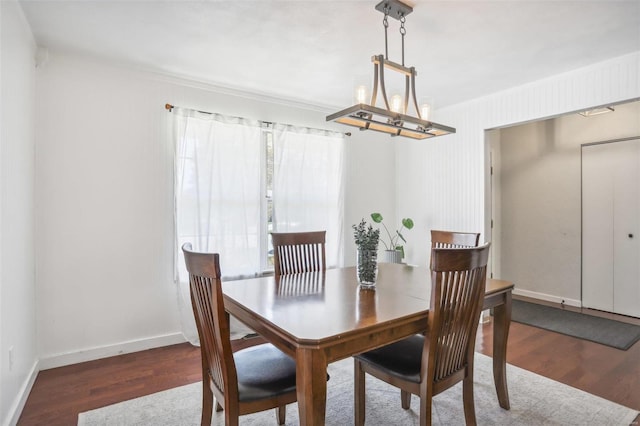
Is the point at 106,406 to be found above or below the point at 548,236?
below

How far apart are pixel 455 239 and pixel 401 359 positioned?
1.30m

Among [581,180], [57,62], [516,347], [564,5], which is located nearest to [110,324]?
[57,62]

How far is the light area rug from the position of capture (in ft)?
6.58

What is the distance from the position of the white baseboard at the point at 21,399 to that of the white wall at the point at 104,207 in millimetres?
187

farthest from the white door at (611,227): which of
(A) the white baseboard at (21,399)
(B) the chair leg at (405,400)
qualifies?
(A) the white baseboard at (21,399)

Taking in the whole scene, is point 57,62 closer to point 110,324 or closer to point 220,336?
point 110,324

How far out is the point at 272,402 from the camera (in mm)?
1483

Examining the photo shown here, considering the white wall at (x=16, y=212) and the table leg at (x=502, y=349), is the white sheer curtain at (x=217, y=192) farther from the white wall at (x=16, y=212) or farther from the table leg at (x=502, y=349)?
the table leg at (x=502, y=349)

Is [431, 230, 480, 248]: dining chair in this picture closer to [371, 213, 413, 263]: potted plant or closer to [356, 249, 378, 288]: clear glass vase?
[356, 249, 378, 288]: clear glass vase

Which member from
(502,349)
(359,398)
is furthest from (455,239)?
(359,398)

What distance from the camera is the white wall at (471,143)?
2.90 meters

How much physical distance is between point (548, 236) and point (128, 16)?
519cm

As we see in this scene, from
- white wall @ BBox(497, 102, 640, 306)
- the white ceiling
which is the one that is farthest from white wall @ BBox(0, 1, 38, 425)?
white wall @ BBox(497, 102, 640, 306)

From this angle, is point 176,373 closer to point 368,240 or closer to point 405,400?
point 405,400
